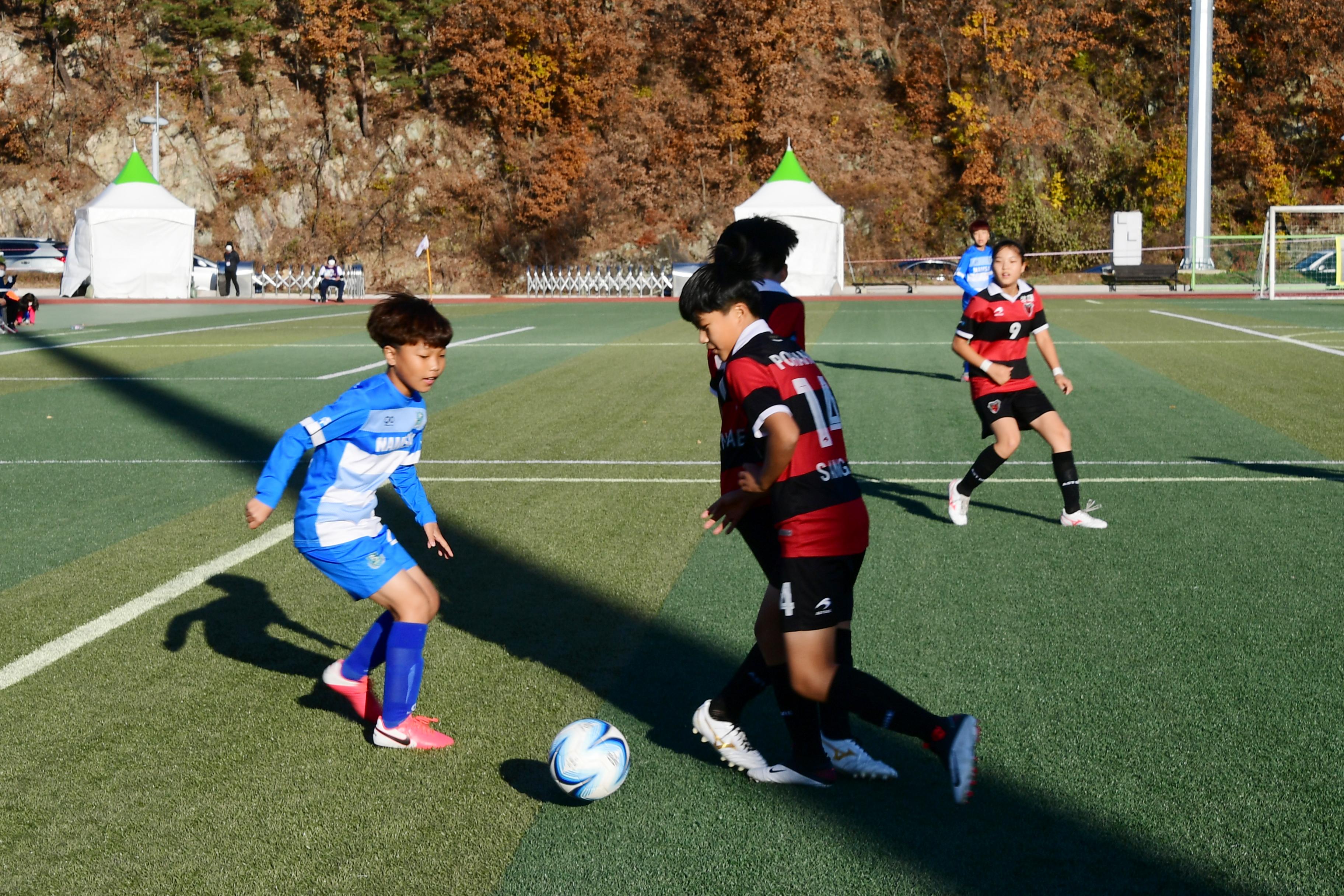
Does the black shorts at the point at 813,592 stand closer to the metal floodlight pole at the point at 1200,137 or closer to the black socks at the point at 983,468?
the black socks at the point at 983,468

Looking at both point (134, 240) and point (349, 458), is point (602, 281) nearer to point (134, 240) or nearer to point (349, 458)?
point (134, 240)

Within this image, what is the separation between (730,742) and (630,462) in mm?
6044

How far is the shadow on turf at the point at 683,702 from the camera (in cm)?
339

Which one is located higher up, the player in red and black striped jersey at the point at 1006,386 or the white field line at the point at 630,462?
the player in red and black striped jersey at the point at 1006,386

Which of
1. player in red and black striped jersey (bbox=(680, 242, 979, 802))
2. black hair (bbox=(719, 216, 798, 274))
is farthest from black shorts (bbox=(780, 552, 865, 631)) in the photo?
black hair (bbox=(719, 216, 798, 274))

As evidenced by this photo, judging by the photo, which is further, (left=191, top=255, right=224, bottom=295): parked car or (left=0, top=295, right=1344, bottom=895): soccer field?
(left=191, top=255, right=224, bottom=295): parked car

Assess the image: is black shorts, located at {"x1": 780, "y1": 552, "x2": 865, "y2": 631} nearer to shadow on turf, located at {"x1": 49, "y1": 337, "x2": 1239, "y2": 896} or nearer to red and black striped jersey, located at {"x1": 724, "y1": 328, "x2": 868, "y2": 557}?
red and black striped jersey, located at {"x1": 724, "y1": 328, "x2": 868, "y2": 557}

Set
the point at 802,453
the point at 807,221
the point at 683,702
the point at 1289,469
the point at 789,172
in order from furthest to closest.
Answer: the point at 789,172, the point at 807,221, the point at 1289,469, the point at 683,702, the point at 802,453

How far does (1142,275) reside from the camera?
40.0 m

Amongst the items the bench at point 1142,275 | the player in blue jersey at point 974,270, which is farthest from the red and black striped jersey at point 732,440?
the bench at point 1142,275

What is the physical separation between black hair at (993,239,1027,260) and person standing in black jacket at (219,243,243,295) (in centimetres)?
3771

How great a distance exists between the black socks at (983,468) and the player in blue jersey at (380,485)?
4.25m

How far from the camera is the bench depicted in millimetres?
39344

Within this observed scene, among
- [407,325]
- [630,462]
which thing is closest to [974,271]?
[630,462]
